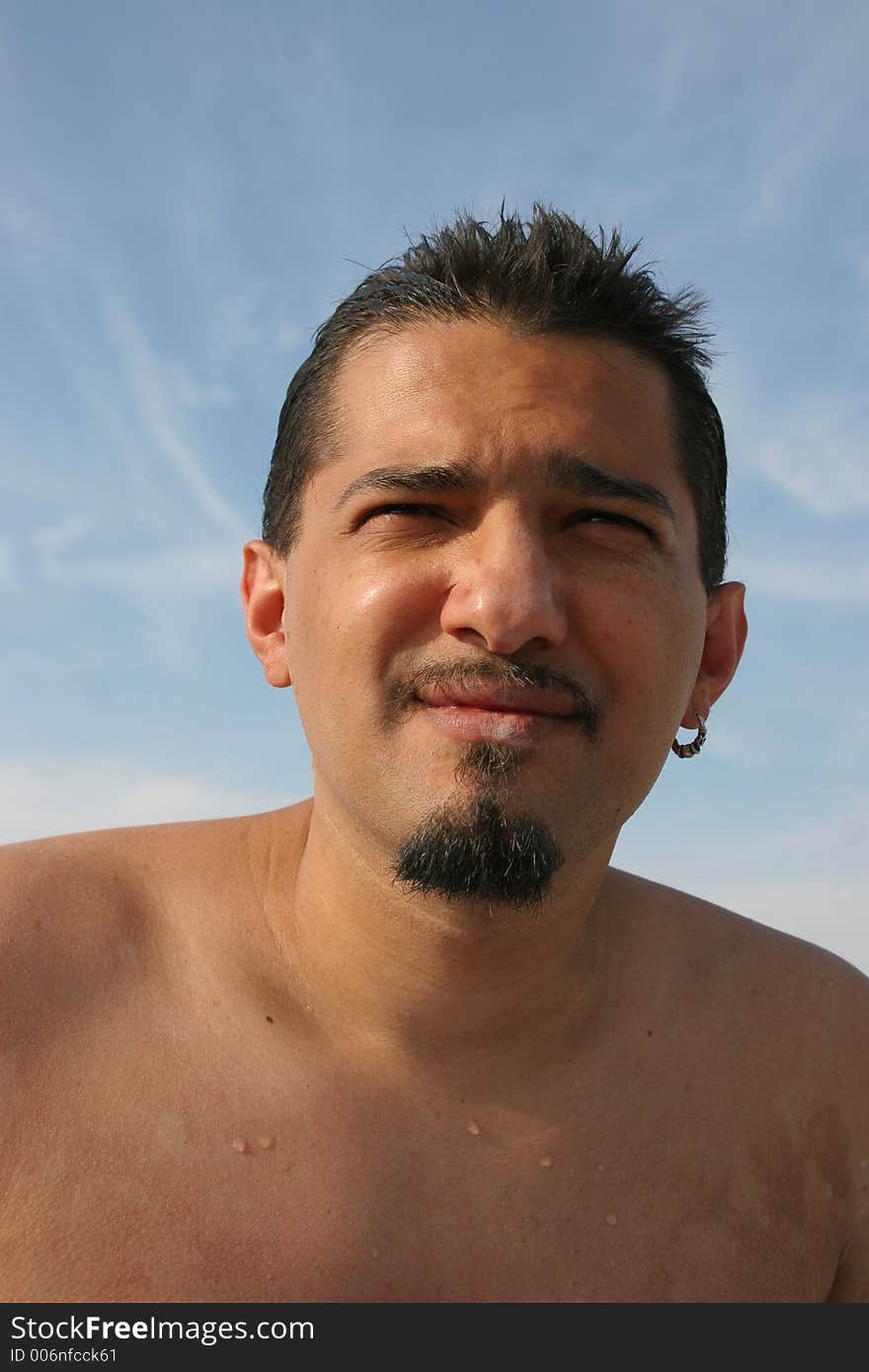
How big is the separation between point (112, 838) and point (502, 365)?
5.38ft

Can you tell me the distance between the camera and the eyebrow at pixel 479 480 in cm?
270

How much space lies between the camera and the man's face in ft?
8.46

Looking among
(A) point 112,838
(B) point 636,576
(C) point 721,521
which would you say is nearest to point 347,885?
(A) point 112,838

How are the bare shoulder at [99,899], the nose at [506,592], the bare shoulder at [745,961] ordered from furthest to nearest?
the bare shoulder at [745,961], the bare shoulder at [99,899], the nose at [506,592]

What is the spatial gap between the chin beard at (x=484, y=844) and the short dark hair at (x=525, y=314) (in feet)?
3.22

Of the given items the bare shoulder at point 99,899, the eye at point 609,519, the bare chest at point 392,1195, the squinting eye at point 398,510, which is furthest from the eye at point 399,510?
the bare chest at point 392,1195

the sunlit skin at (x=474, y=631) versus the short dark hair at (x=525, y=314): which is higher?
the short dark hair at (x=525, y=314)

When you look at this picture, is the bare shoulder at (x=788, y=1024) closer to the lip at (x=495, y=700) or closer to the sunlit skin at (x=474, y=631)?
the sunlit skin at (x=474, y=631)

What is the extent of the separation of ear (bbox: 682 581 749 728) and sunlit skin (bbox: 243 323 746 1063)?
12.8 inches

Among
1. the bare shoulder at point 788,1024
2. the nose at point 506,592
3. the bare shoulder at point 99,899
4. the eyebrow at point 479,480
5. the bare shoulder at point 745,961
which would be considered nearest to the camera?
the nose at point 506,592

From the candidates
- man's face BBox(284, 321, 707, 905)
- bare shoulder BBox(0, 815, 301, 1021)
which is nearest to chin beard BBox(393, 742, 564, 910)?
man's face BBox(284, 321, 707, 905)

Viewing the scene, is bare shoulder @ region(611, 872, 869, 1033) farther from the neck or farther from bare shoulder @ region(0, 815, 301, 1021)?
bare shoulder @ region(0, 815, 301, 1021)
